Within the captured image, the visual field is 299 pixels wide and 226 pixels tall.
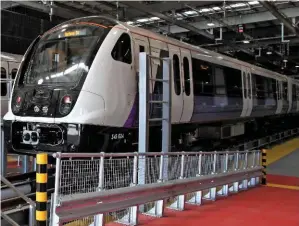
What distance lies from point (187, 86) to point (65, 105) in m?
3.45

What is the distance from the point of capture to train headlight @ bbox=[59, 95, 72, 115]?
259 inches

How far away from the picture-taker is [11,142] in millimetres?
7207

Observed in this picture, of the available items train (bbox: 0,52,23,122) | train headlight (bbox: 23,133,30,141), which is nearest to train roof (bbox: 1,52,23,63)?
train (bbox: 0,52,23,122)

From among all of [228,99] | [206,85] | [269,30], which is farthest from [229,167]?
[269,30]

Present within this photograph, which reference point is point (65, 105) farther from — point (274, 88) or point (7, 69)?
point (274, 88)

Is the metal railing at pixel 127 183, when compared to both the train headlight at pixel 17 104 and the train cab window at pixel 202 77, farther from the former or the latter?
A: the train headlight at pixel 17 104

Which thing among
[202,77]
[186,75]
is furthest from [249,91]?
Answer: [186,75]

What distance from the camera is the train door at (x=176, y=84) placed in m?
8.59

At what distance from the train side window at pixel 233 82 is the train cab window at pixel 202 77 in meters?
1.41

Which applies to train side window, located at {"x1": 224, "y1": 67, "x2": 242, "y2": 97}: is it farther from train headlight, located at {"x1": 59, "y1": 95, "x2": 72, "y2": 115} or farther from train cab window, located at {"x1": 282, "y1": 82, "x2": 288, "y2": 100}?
train cab window, located at {"x1": 282, "y1": 82, "x2": 288, "y2": 100}

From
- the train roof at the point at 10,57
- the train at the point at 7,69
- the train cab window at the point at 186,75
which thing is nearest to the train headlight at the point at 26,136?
the train cab window at the point at 186,75

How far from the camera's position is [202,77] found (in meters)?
10.1

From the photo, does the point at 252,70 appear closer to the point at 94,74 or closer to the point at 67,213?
the point at 94,74

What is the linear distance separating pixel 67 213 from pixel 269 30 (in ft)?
54.7
